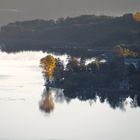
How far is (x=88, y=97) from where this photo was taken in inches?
835

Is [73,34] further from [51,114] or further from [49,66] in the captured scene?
[51,114]

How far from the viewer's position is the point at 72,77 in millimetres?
23156

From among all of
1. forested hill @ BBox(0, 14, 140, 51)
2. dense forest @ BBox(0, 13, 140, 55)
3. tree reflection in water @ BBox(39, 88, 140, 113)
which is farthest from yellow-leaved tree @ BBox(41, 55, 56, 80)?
forested hill @ BBox(0, 14, 140, 51)

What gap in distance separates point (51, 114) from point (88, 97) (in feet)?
6.13

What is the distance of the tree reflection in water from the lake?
3cm

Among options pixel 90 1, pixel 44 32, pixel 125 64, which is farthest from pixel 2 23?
pixel 125 64

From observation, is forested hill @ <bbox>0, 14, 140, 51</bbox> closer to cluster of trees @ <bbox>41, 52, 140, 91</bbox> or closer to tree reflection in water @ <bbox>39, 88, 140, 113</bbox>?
cluster of trees @ <bbox>41, 52, 140, 91</bbox>

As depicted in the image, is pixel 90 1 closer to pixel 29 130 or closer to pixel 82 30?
pixel 82 30

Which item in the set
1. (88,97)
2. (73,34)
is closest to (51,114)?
(88,97)

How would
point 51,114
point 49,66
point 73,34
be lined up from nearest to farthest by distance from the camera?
1. point 51,114
2. point 49,66
3. point 73,34

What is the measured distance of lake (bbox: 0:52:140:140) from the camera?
17797mm

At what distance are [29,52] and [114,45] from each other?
298 cm

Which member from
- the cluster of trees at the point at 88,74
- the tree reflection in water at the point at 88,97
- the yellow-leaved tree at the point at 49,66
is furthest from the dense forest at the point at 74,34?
the tree reflection in water at the point at 88,97

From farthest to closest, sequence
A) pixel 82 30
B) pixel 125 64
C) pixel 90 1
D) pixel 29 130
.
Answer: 1. pixel 90 1
2. pixel 82 30
3. pixel 125 64
4. pixel 29 130
